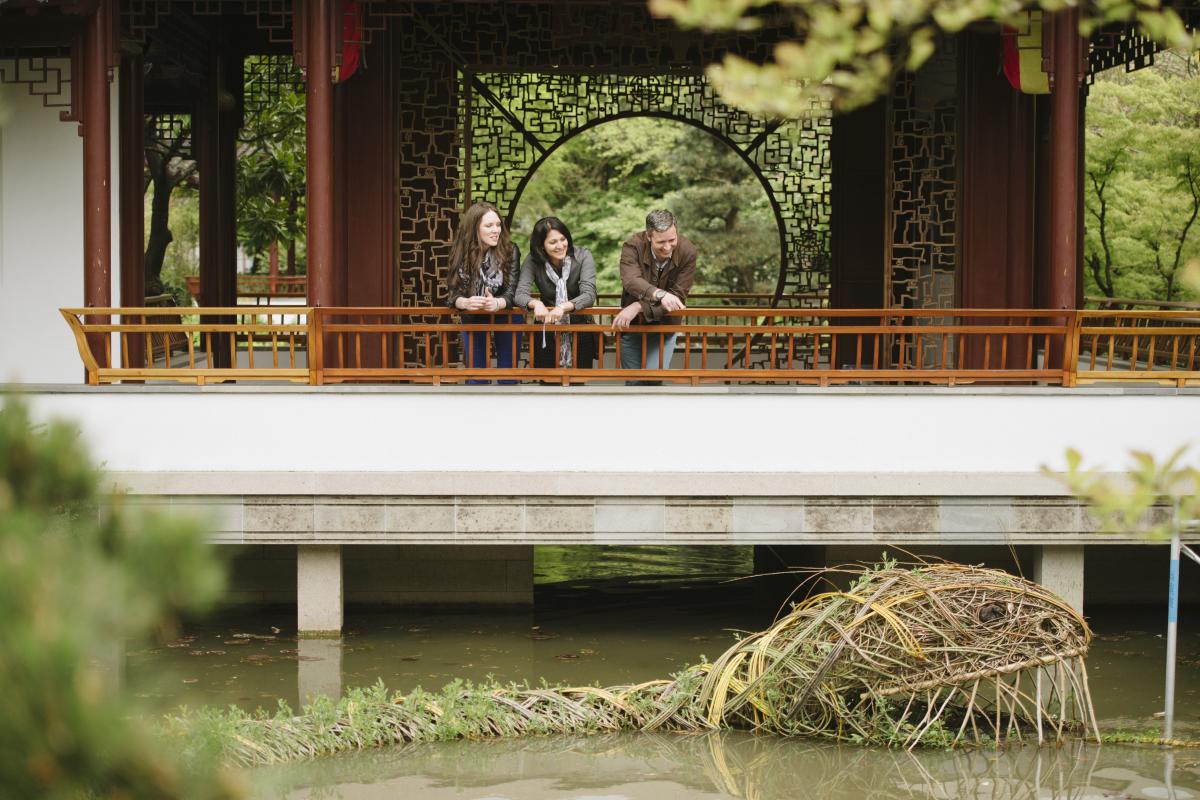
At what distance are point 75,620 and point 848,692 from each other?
16.4 feet

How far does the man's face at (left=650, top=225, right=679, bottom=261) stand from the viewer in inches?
308

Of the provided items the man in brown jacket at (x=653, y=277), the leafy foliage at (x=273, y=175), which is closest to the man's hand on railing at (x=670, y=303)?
the man in brown jacket at (x=653, y=277)

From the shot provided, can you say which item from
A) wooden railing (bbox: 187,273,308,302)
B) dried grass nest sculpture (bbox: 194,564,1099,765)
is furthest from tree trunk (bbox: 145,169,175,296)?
dried grass nest sculpture (bbox: 194,564,1099,765)

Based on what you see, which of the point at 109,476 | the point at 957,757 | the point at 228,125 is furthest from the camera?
the point at 228,125

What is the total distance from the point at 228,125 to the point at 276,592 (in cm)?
447

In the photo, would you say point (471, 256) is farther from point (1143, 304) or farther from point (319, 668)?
point (1143, 304)

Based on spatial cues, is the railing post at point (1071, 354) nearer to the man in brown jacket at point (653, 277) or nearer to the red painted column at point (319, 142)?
the man in brown jacket at point (653, 277)

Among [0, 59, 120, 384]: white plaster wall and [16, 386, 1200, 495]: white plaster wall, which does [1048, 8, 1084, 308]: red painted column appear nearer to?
[16, 386, 1200, 495]: white plaster wall

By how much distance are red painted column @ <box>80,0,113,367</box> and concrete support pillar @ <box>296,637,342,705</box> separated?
1.84 m

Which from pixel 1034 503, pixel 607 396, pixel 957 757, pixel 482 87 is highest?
pixel 482 87

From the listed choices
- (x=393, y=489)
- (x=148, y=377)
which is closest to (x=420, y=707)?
(x=393, y=489)

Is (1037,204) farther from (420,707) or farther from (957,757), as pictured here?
(420,707)

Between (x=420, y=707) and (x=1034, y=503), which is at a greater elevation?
(x=1034, y=503)

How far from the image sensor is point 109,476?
24.5 ft
